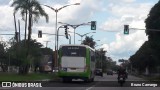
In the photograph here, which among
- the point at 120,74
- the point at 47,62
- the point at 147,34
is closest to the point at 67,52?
the point at 120,74

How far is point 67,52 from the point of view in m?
45.4

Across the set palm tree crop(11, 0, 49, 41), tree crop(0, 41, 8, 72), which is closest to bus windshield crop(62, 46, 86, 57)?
palm tree crop(11, 0, 49, 41)

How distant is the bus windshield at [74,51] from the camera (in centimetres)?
4531

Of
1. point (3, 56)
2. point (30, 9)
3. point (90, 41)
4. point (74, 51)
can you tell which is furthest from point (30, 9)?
point (90, 41)

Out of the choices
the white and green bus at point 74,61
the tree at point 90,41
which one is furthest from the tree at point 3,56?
the white and green bus at point 74,61

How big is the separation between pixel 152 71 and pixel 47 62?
42827 mm

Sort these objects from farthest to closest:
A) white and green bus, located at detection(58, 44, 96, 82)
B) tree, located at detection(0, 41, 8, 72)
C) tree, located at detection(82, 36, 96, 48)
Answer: tree, located at detection(82, 36, 96, 48)
tree, located at detection(0, 41, 8, 72)
white and green bus, located at detection(58, 44, 96, 82)

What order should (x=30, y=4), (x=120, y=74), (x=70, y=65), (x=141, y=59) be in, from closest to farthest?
(x=120, y=74) < (x=70, y=65) < (x=30, y=4) < (x=141, y=59)

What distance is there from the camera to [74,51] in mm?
45312

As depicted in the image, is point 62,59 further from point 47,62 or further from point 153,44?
point 47,62

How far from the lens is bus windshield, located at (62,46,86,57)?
45.3m

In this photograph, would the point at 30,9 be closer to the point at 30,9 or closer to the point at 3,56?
the point at 30,9

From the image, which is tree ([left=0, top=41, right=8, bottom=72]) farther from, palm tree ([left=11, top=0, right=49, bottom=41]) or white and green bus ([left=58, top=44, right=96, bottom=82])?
white and green bus ([left=58, top=44, right=96, bottom=82])

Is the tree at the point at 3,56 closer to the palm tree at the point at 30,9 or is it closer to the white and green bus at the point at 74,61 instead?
the palm tree at the point at 30,9
